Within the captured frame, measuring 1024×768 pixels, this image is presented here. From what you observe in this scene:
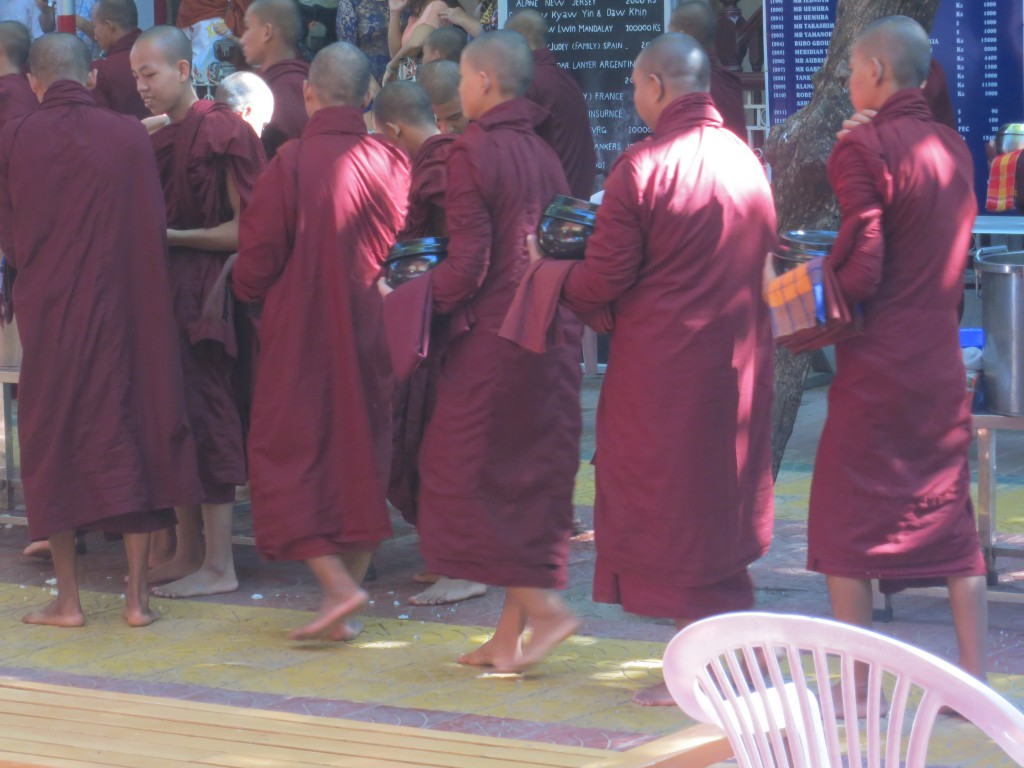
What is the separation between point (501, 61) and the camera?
15.5 ft

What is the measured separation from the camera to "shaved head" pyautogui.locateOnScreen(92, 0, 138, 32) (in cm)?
782

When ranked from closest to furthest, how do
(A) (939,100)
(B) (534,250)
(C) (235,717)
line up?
1. (C) (235,717)
2. (B) (534,250)
3. (A) (939,100)

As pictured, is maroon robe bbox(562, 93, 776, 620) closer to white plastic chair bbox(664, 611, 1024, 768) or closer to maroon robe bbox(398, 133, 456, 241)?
maroon robe bbox(398, 133, 456, 241)

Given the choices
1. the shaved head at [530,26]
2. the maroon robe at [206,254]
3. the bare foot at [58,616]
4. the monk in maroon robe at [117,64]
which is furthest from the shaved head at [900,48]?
the monk in maroon robe at [117,64]

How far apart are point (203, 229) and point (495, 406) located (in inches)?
60.5

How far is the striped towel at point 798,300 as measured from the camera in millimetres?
4055

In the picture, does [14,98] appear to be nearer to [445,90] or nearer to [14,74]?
[14,74]

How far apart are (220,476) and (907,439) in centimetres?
253

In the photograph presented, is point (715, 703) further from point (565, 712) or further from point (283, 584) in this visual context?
point (283, 584)

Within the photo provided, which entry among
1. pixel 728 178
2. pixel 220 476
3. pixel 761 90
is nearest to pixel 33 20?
pixel 761 90

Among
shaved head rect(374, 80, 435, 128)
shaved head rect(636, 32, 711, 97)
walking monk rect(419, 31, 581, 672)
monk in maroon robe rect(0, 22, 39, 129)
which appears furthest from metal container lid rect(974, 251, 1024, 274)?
monk in maroon robe rect(0, 22, 39, 129)

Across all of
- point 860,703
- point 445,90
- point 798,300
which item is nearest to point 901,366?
point 798,300

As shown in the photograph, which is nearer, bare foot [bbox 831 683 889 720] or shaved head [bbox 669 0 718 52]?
bare foot [bbox 831 683 889 720]

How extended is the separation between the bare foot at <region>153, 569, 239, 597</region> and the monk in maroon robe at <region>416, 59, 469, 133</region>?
177cm
